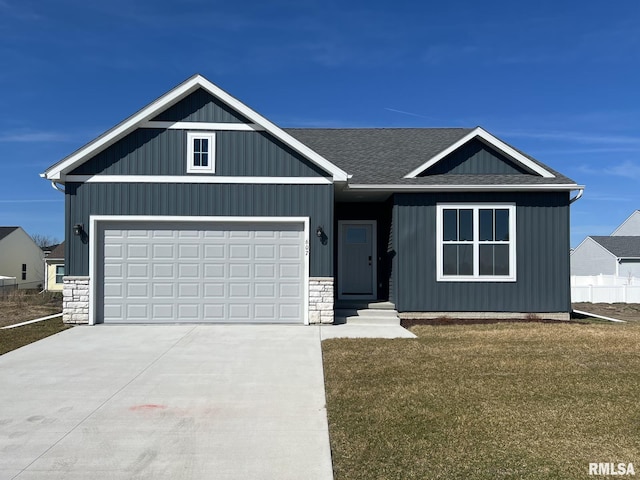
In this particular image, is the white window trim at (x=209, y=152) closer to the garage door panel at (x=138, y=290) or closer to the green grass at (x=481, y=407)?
the garage door panel at (x=138, y=290)

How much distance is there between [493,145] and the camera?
44.7 ft

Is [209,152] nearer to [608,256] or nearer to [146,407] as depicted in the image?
[146,407]

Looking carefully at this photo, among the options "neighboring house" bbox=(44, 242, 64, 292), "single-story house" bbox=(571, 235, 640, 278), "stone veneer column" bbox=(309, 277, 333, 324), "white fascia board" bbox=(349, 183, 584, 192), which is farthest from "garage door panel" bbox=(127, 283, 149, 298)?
"single-story house" bbox=(571, 235, 640, 278)

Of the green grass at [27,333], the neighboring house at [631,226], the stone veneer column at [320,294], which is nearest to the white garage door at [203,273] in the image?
the stone veneer column at [320,294]

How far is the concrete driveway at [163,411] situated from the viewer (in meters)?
4.41

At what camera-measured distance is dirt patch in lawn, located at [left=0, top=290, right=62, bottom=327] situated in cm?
1407

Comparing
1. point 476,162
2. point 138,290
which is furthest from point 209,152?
point 476,162

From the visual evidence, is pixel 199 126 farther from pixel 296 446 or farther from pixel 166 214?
pixel 296 446

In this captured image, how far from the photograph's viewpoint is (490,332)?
11.0 m

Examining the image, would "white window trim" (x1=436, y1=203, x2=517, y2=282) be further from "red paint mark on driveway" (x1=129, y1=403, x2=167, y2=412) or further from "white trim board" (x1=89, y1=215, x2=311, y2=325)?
"red paint mark on driveway" (x1=129, y1=403, x2=167, y2=412)

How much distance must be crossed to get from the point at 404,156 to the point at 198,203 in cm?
643

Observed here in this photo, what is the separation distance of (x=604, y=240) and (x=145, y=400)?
3775 centimetres

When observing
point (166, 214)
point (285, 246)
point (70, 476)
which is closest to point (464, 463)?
point (70, 476)

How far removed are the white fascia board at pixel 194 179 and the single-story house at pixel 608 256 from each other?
2868 centimetres
